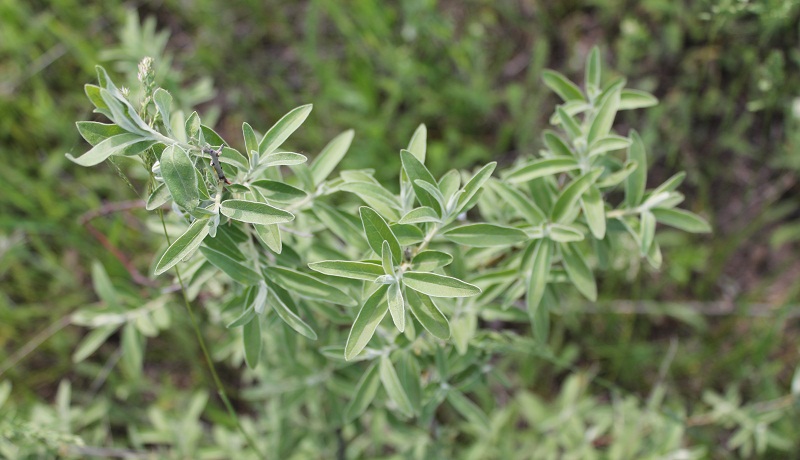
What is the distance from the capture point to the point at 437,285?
5.33ft

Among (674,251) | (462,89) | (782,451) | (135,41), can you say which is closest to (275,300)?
(135,41)

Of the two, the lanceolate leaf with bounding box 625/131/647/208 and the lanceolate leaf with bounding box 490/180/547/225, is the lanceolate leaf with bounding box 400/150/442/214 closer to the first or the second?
the lanceolate leaf with bounding box 490/180/547/225

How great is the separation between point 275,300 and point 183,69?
276 cm

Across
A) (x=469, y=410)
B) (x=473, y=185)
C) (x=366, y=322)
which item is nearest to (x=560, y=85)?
(x=473, y=185)

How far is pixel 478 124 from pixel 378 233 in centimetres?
238

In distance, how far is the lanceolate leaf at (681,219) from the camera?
2.07m

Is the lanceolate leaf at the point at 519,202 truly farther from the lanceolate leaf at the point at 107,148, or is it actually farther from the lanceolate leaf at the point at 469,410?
the lanceolate leaf at the point at 107,148

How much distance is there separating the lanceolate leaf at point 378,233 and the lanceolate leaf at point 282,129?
0.31 metres

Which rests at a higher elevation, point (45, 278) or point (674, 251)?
point (45, 278)

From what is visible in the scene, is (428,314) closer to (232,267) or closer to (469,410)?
(232,267)

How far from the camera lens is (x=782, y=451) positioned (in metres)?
3.22

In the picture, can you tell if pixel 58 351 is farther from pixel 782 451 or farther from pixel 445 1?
pixel 782 451

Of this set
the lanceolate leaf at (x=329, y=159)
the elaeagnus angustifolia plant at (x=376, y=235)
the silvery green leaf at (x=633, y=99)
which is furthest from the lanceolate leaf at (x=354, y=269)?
the silvery green leaf at (x=633, y=99)

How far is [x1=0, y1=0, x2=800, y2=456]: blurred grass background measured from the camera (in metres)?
3.45
